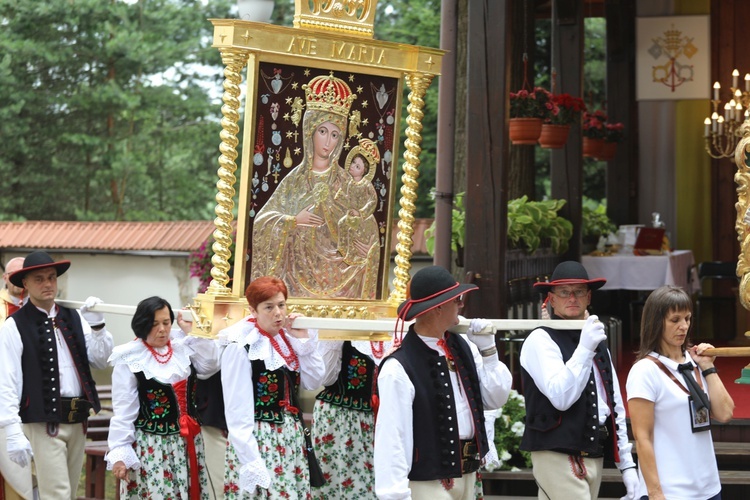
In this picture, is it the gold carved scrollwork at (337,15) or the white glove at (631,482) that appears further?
the gold carved scrollwork at (337,15)

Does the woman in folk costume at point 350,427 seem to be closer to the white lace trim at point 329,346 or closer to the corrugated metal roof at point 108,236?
the white lace trim at point 329,346

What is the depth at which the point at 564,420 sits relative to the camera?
6039 millimetres

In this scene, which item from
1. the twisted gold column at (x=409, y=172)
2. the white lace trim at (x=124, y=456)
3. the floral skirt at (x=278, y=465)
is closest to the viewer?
the floral skirt at (x=278, y=465)

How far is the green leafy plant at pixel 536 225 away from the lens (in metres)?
11.1

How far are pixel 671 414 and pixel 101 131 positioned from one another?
21.6 m

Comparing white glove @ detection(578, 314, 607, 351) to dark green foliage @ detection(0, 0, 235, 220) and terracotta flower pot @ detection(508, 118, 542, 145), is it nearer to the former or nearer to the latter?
terracotta flower pot @ detection(508, 118, 542, 145)

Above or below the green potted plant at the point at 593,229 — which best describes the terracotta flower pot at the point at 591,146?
above

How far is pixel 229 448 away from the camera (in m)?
6.73

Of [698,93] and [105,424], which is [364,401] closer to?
[105,424]

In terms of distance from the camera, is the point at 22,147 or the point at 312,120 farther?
the point at 22,147

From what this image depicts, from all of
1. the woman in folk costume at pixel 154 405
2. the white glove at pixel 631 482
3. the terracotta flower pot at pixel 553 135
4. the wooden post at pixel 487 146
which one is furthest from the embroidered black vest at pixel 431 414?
the terracotta flower pot at pixel 553 135

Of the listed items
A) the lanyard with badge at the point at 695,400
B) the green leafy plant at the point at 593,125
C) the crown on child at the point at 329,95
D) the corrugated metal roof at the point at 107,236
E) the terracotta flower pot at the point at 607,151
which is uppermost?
the green leafy plant at the point at 593,125

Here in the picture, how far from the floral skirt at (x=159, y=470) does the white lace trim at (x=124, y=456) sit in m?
0.08

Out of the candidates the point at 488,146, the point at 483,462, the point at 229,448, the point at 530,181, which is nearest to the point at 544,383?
the point at 483,462
